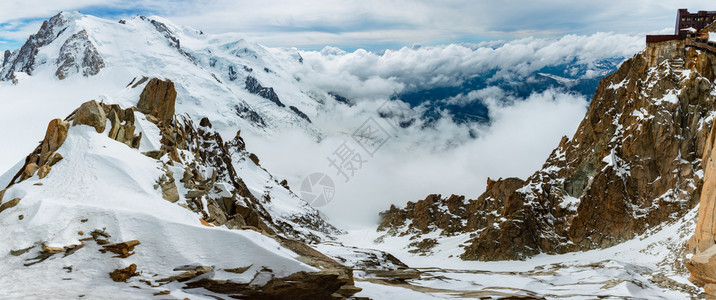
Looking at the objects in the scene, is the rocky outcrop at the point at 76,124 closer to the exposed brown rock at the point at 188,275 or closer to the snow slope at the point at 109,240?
the snow slope at the point at 109,240

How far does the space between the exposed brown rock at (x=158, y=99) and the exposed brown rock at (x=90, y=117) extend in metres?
A: 25.8

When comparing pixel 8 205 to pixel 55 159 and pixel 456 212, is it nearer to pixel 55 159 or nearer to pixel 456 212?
pixel 55 159

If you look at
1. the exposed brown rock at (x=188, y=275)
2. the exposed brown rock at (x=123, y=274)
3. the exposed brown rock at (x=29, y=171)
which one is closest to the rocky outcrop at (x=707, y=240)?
the exposed brown rock at (x=188, y=275)

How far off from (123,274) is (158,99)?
48324 millimetres

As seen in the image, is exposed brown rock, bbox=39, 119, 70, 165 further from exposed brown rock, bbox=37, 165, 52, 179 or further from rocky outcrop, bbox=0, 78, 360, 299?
exposed brown rock, bbox=37, 165, 52, 179

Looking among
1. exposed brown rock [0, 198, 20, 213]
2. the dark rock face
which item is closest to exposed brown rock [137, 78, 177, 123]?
exposed brown rock [0, 198, 20, 213]

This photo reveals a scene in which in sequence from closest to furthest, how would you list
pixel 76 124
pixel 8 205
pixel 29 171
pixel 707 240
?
pixel 8 205, pixel 707 240, pixel 29 171, pixel 76 124

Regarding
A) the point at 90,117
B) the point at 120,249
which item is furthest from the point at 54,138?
the point at 120,249

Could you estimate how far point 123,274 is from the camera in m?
20.8

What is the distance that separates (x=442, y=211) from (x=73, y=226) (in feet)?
486

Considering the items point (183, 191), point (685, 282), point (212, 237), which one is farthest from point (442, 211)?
point (212, 237)

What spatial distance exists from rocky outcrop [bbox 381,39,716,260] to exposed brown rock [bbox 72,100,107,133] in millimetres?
91905

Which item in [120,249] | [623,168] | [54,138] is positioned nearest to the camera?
Answer: [120,249]

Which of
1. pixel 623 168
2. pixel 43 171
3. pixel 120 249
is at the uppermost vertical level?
pixel 43 171
